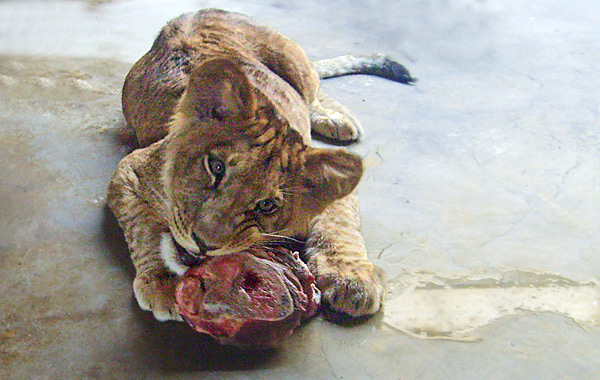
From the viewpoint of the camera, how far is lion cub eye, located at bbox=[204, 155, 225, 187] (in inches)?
108

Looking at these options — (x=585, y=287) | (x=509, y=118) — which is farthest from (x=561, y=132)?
(x=585, y=287)

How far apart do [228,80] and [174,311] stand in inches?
45.4

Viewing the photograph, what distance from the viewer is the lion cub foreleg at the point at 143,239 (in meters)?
2.94

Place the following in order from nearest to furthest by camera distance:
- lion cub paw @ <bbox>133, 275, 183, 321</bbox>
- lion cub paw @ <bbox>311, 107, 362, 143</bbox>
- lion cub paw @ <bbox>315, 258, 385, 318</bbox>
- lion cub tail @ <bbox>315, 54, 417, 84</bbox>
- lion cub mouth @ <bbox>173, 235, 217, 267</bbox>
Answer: lion cub mouth @ <bbox>173, 235, 217, 267</bbox>, lion cub paw @ <bbox>133, 275, 183, 321</bbox>, lion cub paw @ <bbox>315, 258, 385, 318</bbox>, lion cub paw @ <bbox>311, 107, 362, 143</bbox>, lion cub tail @ <bbox>315, 54, 417, 84</bbox>

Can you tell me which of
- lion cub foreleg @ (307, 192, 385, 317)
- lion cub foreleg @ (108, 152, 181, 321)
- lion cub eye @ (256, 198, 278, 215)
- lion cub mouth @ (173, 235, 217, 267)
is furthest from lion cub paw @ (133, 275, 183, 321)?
lion cub foreleg @ (307, 192, 385, 317)

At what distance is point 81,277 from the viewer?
10.3 ft

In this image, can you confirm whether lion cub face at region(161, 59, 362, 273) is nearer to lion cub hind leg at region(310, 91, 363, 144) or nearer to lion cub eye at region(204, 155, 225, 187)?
lion cub eye at region(204, 155, 225, 187)

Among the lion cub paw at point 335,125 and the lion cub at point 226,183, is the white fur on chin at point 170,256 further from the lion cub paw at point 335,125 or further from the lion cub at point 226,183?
the lion cub paw at point 335,125

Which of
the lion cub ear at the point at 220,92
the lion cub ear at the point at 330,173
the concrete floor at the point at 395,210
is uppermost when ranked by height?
the lion cub ear at the point at 220,92

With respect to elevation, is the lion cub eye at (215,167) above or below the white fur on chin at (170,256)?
above

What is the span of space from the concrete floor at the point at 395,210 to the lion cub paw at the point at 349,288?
9 centimetres

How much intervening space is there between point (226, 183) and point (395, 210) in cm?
161

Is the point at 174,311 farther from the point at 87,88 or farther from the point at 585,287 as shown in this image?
the point at 87,88

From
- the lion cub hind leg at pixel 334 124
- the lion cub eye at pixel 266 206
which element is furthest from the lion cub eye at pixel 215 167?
the lion cub hind leg at pixel 334 124
